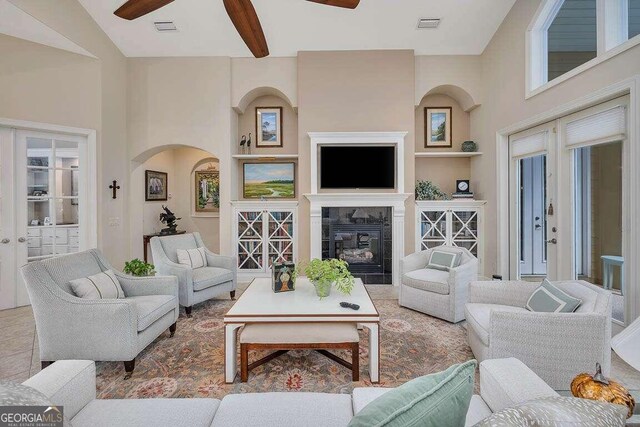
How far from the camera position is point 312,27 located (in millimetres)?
4410

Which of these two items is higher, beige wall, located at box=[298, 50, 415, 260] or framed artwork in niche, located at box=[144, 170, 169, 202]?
beige wall, located at box=[298, 50, 415, 260]

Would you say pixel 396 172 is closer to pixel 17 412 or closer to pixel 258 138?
pixel 258 138

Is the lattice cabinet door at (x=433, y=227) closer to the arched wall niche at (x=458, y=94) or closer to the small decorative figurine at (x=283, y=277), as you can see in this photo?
the arched wall niche at (x=458, y=94)

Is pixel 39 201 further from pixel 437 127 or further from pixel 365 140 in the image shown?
pixel 437 127

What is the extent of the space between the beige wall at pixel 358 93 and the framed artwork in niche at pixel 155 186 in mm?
2822

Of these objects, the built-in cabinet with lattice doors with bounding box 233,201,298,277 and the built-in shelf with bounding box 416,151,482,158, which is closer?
the built-in shelf with bounding box 416,151,482,158

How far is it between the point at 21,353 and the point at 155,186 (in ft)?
11.3

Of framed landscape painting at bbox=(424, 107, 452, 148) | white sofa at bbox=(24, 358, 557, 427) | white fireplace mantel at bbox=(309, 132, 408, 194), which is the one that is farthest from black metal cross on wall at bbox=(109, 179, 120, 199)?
framed landscape painting at bbox=(424, 107, 452, 148)

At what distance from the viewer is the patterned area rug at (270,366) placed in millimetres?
2180

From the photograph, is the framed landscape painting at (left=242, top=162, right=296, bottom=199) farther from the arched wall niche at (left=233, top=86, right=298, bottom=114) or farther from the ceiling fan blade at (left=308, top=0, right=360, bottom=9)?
the ceiling fan blade at (left=308, top=0, right=360, bottom=9)

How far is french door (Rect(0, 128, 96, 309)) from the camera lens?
3889 millimetres

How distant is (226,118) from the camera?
4898mm

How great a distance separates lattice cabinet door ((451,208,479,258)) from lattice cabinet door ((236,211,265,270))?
117 inches

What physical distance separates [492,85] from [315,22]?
8.73ft
